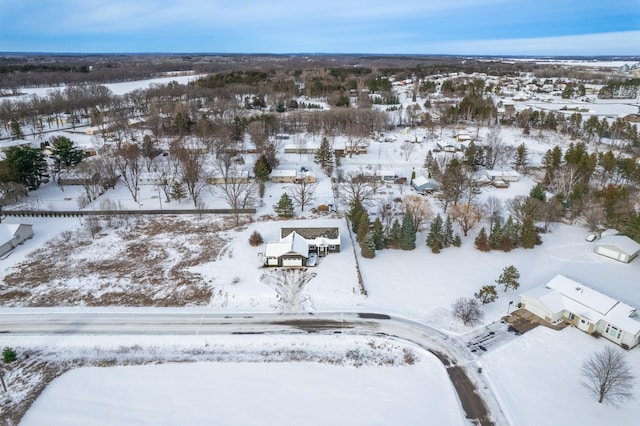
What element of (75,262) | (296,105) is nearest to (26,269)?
(75,262)

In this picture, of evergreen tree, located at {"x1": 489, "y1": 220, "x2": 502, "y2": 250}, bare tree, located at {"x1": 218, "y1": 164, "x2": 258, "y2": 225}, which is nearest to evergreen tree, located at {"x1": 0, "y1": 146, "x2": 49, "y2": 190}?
bare tree, located at {"x1": 218, "y1": 164, "x2": 258, "y2": 225}

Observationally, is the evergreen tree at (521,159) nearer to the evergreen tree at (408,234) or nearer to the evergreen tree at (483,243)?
the evergreen tree at (483,243)

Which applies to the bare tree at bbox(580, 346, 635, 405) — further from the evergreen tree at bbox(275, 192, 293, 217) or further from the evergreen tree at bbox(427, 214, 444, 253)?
the evergreen tree at bbox(275, 192, 293, 217)

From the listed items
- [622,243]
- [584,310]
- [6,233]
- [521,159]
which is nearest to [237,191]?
[6,233]

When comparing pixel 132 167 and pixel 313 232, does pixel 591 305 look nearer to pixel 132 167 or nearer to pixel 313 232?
pixel 313 232

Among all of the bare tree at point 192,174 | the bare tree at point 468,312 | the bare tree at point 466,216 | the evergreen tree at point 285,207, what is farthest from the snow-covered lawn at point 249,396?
the bare tree at point 192,174

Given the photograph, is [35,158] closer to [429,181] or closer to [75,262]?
[75,262]
